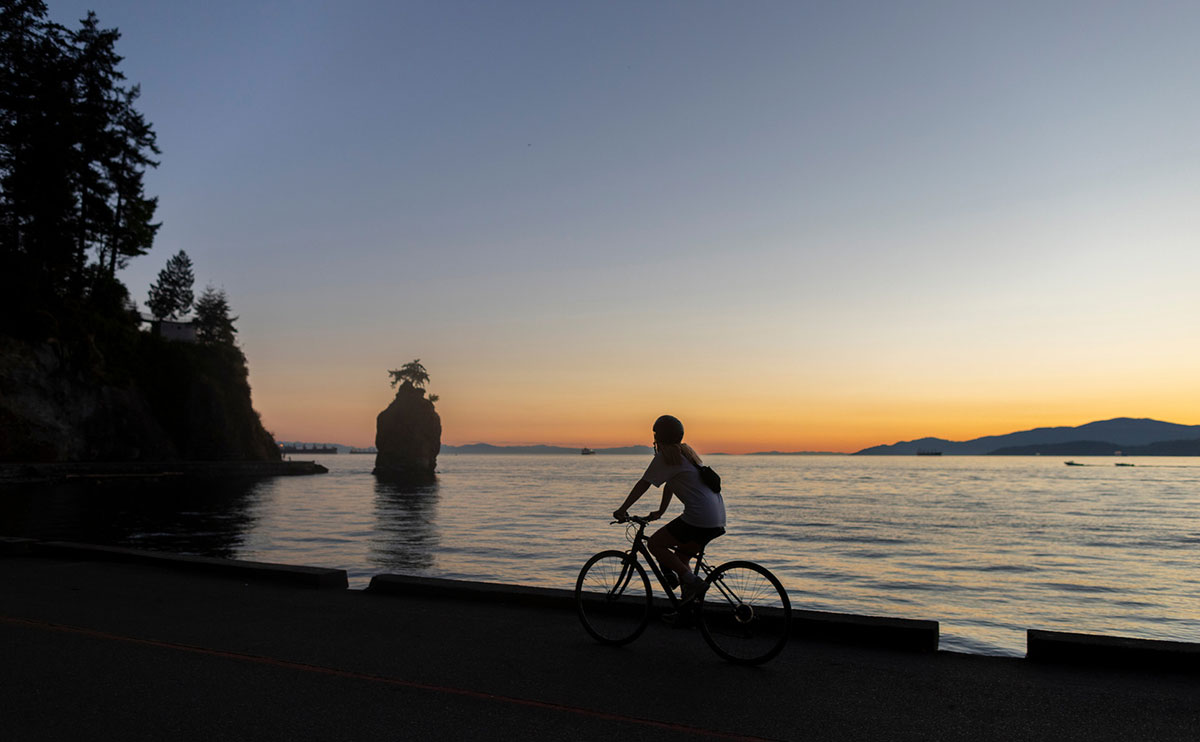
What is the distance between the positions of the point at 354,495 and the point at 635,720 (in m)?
59.6

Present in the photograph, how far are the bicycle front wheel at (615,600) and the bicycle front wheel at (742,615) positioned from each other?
640mm

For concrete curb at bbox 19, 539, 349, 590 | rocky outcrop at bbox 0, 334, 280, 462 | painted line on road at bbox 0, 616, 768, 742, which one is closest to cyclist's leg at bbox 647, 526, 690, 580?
painted line on road at bbox 0, 616, 768, 742

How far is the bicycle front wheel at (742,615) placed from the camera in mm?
6352

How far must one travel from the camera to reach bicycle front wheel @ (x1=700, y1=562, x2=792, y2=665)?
6.35 m

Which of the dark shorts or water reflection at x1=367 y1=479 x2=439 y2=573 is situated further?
water reflection at x1=367 y1=479 x2=439 y2=573

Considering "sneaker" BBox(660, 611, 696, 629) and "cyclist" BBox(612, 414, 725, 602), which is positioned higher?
"cyclist" BBox(612, 414, 725, 602)

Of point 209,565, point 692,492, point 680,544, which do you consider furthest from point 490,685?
point 209,565

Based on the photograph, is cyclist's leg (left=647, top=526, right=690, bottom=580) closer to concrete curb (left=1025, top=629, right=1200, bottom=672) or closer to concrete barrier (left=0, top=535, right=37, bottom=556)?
concrete curb (left=1025, top=629, right=1200, bottom=672)

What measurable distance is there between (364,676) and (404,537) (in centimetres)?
2528

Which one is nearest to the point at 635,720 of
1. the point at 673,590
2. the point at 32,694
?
the point at 673,590

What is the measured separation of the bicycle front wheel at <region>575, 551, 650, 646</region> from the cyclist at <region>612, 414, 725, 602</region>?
391 millimetres

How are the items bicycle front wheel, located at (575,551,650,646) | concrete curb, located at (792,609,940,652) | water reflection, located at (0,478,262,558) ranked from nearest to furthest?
concrete curb, located at (792,609,940,652), bicycle front wheel, located at (575,551,650,646), water reflection, located at (0,478,262,558)

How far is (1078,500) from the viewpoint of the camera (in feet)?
205

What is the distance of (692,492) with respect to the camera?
6.66 m
